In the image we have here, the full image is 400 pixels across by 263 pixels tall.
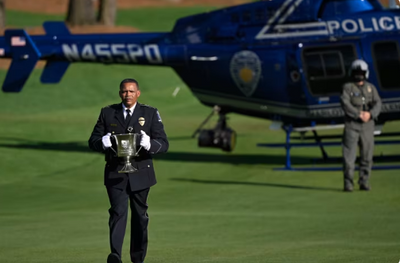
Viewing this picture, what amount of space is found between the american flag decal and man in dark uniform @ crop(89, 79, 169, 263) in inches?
493

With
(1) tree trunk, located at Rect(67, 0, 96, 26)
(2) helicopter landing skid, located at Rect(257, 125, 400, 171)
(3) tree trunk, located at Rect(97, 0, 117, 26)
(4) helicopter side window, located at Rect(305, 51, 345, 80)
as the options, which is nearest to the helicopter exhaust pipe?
(2) helicopter landing skid, located at Rect(257, 125, 400, 171)

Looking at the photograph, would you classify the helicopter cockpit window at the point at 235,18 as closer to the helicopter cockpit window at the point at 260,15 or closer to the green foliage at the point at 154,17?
the helicopter cockpit window at the point at 260,15

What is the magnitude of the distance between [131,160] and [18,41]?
1280 centimetres

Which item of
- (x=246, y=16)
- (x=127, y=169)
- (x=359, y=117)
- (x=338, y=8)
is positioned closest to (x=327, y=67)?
(x=338, y=8)

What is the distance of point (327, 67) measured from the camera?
19.9 meters

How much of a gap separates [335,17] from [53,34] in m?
5.78

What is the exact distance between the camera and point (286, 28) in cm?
2056

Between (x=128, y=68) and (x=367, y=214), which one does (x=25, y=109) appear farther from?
(x=367, y=214)

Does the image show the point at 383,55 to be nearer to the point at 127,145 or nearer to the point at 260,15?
the point at 260,15

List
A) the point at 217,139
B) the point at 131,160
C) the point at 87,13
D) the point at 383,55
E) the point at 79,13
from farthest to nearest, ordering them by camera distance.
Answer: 1. the point at 87,13
2. the point at 79,13
3. the point at 217,139
4. the point at 383,55
5. the point at 131,160

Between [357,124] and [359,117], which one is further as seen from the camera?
[357,124]

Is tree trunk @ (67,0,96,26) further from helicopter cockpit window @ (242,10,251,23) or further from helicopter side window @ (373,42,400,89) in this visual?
helicopter side window @ (373,42,400,89)

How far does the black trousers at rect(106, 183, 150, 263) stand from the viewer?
1008cm

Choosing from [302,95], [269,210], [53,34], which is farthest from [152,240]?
[53,34]
